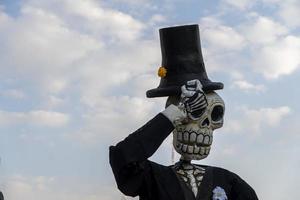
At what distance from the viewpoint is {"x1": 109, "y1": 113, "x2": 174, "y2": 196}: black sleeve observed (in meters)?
4.86

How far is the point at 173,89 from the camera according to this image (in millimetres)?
5215

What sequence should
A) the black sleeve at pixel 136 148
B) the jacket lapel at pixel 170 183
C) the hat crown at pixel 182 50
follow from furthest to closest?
the hat crown at pixel 182 50
the jacket lapel at pixel 170 183
the black sleeve at pixel 136 148

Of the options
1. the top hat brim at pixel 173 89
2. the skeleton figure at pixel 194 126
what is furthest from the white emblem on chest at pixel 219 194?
the top hat brim at pixel 173 89

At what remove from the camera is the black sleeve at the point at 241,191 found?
5348mm

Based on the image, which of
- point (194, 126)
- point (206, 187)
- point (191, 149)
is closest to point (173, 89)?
point (194, 126)

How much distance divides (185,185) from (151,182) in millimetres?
226

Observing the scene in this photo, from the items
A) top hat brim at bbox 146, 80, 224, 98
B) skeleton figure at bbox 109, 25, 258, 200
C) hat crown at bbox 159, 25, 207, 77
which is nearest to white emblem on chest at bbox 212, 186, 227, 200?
skeleton figure at bbox 109, 25, 258, 200

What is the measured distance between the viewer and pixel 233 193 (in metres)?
5.38

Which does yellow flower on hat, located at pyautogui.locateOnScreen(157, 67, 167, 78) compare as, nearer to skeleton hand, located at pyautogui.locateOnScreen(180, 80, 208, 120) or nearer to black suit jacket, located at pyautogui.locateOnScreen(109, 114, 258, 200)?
skeleton hand, located at pyautogui.locateOnScreen(180, 80, 208, 120)

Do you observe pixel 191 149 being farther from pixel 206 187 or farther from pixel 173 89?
pixel 173 89

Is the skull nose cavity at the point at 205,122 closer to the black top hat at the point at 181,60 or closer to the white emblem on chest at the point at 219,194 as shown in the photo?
the black top hat at the point at 181,60

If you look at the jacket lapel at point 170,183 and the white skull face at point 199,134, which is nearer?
the jacket lapel at point 170,183

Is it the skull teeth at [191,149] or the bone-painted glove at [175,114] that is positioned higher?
the bone-painted glove at [175,114]

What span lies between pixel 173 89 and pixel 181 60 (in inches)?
8.8
